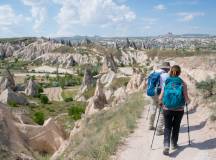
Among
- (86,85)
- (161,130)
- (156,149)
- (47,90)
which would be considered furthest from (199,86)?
(47,90)

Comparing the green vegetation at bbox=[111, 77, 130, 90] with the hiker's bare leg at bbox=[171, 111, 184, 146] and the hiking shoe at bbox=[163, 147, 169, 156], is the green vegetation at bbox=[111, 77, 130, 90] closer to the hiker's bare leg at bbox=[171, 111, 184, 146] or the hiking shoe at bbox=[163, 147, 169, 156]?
the hiker's bare leg at bbox=[171, 111, 184, 146]

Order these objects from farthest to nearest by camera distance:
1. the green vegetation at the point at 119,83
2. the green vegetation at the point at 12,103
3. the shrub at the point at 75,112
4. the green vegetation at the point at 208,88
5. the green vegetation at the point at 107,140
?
the green vegetation at the point at 12,103 < the green vegetation at the point at 119,83 < the shrub at the point at 75,112 < the green vegetation at the point at 208,88 < the green vegetation at the point at 107,140

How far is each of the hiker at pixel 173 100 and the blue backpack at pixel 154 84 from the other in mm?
1601

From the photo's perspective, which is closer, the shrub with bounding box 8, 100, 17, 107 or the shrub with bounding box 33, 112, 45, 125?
the shrub with bounding box 33, 112, 45, 125

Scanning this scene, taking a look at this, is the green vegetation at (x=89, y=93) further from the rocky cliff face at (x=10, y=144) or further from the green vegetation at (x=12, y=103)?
the rocky cliff face at (x=10, y=144)

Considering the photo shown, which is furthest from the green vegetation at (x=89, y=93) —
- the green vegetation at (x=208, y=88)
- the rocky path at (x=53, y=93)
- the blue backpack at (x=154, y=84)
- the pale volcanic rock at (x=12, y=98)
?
the blue backpack at (x=154, y=84)

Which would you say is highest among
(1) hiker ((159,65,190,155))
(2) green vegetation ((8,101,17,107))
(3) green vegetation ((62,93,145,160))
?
(1) hiker ((159,65,190,155))

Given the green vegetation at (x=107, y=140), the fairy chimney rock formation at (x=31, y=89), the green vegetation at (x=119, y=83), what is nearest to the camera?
the green vegetation at (x=107, y=140)

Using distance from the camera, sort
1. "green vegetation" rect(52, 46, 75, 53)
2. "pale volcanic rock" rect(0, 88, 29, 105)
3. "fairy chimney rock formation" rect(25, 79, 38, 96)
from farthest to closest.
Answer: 1. "green vegetation" rect(52, 46, 75, 53)
2. "fairy chimney rock formation" rect(25, 79, 38, 96)
3. "pale volcanic rock" rect(0, 88, 29, 105)

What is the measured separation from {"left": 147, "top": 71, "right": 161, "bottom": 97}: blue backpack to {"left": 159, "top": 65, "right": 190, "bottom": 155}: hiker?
5.25 feet

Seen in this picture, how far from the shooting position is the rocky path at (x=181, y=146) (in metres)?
7.04

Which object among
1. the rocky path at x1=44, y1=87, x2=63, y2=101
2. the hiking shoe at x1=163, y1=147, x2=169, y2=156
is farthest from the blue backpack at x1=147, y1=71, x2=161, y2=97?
the rocky path at x1=44, y1=87, x2=63, y2=101

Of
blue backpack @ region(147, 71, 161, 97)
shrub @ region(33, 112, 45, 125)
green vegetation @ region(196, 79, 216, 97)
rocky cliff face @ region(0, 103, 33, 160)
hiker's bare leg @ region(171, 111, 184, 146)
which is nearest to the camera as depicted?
hiker's bare leg @ region(171, 111, 184, 146)

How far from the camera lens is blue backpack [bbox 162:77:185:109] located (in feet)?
22.5
